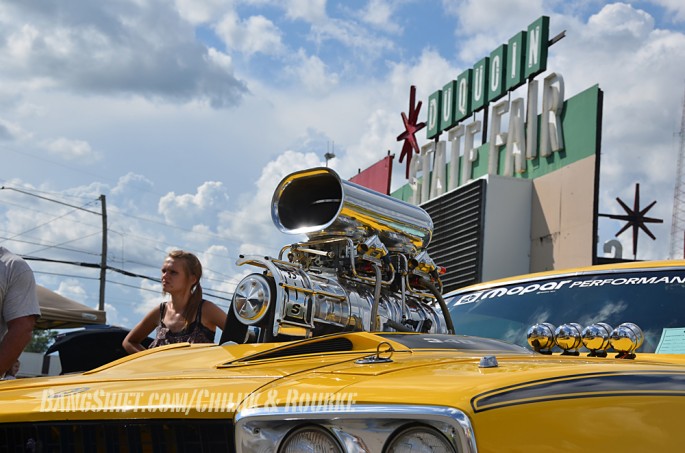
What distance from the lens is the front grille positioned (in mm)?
1810

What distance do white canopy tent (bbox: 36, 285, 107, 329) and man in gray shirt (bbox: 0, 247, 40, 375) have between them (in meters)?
6.02

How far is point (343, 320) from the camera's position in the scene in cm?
328

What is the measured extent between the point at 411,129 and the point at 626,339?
24.7 m

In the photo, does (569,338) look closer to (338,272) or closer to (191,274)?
(338,272)

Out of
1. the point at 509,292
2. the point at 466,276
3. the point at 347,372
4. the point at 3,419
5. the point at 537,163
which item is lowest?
the point at 3,419

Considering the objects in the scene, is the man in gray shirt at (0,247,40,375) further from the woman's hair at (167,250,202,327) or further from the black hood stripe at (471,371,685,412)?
the black hood stripe at (471,371,685,412)

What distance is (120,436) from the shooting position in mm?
1959

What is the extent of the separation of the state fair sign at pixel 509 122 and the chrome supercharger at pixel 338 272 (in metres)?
15.2

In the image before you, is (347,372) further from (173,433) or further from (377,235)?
(377,235)

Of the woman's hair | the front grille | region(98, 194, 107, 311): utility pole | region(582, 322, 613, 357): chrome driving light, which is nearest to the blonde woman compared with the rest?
the woman's hair

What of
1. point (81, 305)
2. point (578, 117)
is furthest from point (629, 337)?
point (578, 117)

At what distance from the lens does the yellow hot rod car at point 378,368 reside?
5.04 ft

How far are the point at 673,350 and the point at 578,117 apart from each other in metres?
16.4

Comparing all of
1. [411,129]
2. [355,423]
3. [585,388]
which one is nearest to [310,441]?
[355,423]
